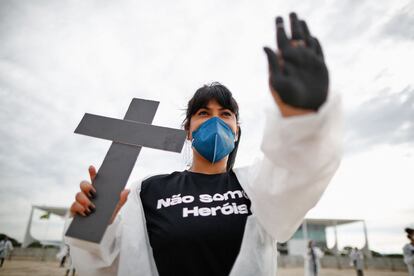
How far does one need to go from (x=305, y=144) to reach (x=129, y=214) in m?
1.15

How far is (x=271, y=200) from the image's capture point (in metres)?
1.20

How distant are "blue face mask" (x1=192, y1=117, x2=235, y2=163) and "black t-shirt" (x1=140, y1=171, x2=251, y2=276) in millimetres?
184

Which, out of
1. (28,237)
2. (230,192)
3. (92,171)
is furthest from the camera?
(28,237)

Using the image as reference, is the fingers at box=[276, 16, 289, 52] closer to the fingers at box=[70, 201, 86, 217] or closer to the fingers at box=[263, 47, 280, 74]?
the fingers at box=[263, 47, 280, 74]

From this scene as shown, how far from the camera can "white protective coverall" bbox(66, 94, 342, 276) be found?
0.94m

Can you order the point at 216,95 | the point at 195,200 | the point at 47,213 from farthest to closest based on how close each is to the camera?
the point at 47,213 < the point at 216,95 < the point at 195,200

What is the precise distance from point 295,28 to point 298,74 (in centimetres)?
20

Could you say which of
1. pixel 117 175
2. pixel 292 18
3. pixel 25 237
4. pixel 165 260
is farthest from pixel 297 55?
pixel 25 237

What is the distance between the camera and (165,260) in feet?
4.57

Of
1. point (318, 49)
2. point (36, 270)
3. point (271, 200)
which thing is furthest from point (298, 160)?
point (36, 270)

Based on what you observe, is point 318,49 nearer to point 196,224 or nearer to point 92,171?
point 196,224

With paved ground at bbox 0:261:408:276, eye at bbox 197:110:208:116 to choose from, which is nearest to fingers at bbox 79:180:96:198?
eye at bbox 197:110:208:116

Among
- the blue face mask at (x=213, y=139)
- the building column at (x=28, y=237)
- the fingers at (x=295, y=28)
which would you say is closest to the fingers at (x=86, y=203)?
the blue face mask at (x=213, y=139)

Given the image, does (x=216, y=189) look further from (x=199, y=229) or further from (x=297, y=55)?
(x=297, y=55)
